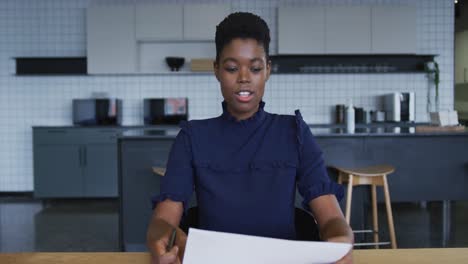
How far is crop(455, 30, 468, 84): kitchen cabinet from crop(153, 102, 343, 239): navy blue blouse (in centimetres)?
1046

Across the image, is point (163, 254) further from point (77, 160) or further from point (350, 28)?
point (350, 28)

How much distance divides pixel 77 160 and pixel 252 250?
566 centimetres

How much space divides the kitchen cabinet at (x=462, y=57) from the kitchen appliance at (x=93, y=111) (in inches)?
301

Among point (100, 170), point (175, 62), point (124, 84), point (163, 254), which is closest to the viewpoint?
point (163, 254)

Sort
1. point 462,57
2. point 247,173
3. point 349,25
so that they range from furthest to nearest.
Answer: point 462,57 → point 349,25 → point 247,173

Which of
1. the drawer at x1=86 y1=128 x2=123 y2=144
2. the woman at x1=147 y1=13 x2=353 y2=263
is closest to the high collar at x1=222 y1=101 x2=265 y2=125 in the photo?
the woman at x1=147 y1=13 x2=353 y2=263

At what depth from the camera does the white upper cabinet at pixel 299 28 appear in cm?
617

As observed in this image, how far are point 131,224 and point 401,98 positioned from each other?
3794mm

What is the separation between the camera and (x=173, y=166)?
117 centimetres

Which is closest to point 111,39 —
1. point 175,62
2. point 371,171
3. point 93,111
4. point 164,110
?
point 175,62

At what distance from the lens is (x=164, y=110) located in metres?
6.39

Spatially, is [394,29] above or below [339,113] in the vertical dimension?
above

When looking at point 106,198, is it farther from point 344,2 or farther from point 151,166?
point 344,2

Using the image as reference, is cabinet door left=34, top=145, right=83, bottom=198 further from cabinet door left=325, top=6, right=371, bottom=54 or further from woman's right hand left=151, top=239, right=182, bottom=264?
woman's right hand left=151, top=239, right=182, bottom=264
